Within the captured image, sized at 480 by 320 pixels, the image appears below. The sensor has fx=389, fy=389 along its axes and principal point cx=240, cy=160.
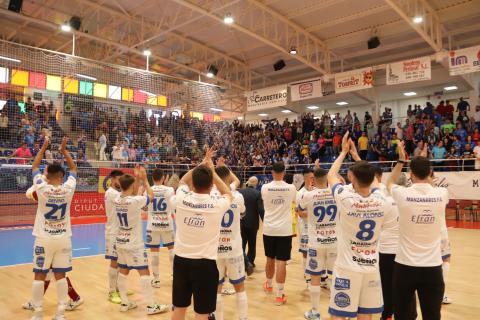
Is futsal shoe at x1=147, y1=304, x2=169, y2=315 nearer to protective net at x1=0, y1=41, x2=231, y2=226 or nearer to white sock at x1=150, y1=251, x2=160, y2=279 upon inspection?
white sock at x1=150, y1=251, x2=160, y2=279

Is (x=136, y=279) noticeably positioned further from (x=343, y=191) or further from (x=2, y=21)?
(x=2, y=21)

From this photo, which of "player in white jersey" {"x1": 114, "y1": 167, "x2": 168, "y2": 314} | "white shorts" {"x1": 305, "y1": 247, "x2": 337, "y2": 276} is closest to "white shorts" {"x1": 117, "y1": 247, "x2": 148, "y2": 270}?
"player in white jersey" {"x1": 114, "y1": 167, "x2": 168, "y2": 314}

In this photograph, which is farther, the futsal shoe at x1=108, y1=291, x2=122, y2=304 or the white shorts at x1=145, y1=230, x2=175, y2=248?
the white shorts at x1=145, y1=230, x2=175, y2=248

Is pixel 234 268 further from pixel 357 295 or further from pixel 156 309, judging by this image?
pixel 357 295

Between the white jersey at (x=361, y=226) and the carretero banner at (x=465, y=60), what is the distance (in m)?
13.0

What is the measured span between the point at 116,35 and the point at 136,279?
1599 cm

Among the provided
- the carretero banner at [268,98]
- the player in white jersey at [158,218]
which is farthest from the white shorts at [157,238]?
the carretero banner at [268,98]

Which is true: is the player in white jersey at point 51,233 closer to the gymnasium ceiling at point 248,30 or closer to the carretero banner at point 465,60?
the gymnasium ceiling at point 248,30

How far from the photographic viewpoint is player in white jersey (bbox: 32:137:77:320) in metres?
4.87

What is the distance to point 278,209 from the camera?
5812 mm

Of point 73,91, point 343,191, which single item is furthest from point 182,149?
point 343,191

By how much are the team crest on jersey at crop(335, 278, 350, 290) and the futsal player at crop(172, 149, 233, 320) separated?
1.07 metres

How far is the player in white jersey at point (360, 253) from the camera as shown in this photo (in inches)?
133

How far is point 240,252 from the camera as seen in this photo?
4703 millimetres
